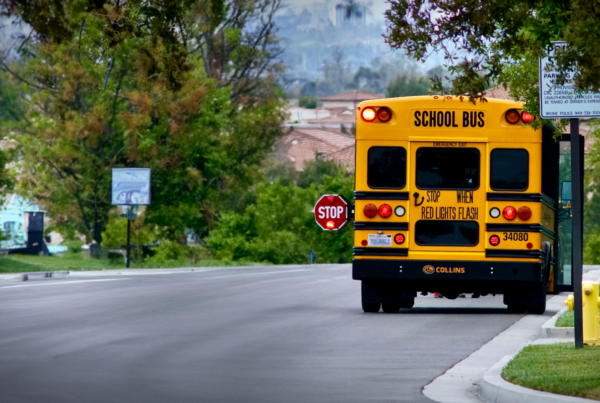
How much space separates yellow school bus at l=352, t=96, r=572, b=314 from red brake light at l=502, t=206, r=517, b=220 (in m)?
0.02

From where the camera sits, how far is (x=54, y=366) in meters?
10.7

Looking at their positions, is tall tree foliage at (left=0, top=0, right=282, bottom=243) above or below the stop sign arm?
above

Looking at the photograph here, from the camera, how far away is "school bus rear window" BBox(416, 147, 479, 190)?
1655 cm

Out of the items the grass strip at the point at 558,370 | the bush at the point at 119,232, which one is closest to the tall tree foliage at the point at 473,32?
the grass strip at the point at 558,370

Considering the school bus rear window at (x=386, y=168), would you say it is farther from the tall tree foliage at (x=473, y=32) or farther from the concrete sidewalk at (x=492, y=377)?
the tall tree foliage at (x=473, y=32)

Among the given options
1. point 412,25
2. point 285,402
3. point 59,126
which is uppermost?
point 59,126

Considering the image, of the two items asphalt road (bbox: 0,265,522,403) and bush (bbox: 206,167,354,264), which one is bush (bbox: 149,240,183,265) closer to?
bush (bbox: 206,167,354,264)

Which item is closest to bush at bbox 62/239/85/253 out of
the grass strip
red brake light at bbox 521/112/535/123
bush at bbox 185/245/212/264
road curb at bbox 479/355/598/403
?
bush at bbox 185/245/212/264

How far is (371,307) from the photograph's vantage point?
58.5 ft

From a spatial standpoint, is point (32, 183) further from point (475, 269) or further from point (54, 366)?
point (54, 366)

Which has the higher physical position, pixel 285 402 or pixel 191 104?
pixel 191 104

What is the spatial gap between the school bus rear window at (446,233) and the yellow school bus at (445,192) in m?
0.02

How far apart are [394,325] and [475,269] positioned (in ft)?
5.78

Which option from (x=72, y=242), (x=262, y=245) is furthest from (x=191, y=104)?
(x=72, y=242)
